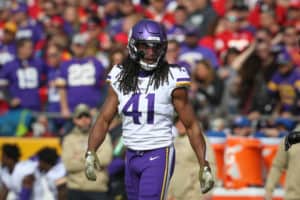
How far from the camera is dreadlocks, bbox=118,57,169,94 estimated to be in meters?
7.25

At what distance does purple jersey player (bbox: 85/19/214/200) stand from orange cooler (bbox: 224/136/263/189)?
12.0 feet

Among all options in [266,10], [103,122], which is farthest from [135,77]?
[266,10]

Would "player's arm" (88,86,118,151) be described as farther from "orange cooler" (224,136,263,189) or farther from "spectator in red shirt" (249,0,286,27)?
"spectator in red shirt" (249,0,286,27)

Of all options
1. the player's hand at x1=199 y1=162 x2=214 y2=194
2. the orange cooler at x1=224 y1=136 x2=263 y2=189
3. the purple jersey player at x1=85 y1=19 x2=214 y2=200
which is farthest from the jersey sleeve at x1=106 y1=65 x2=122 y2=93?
the orange cooler at x1=224 y1=136 x2=263 y2=189

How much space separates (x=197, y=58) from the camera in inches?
518

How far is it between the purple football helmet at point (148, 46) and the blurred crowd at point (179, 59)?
13.2 feet

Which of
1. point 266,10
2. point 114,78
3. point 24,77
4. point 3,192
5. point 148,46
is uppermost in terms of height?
point 148,46

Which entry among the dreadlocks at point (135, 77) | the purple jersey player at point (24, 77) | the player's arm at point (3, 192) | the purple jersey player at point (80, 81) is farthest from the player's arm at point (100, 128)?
the purple jersey player at point (24, 77)

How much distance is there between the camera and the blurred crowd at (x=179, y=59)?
12.0 m

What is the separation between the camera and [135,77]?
734 cm

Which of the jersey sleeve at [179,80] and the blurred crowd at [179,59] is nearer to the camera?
the jersey sleeve at [179,80]

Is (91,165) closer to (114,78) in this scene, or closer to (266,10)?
(114,78)

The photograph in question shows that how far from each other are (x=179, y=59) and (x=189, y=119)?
5835 mm

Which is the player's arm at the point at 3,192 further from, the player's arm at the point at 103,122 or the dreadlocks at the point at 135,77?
the dreadlocks at the point at 135,77
